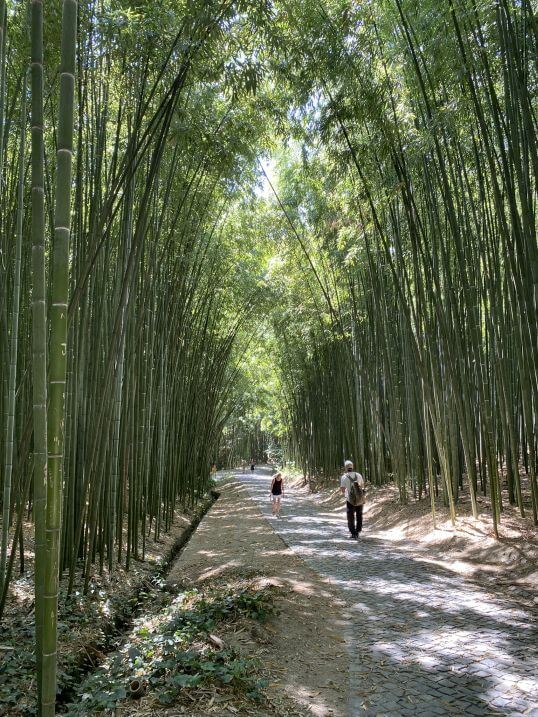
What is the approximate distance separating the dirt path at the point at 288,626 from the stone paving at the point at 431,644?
0.31 ft

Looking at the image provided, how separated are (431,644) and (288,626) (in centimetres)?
74

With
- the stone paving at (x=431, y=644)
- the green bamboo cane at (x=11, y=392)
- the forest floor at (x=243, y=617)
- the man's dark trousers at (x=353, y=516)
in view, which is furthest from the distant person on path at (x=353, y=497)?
the green bamboo cane at (x=11, y=392)

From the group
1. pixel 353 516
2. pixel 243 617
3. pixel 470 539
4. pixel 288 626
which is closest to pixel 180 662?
pixel 243 617

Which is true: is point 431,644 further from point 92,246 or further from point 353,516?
point 353,516

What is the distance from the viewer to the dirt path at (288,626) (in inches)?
82.6

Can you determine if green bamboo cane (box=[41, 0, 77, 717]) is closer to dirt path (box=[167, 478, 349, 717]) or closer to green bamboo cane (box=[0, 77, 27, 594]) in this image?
dirt path (box=[167, 478, 349, 717])

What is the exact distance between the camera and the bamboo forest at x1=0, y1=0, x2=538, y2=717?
205 centimetres

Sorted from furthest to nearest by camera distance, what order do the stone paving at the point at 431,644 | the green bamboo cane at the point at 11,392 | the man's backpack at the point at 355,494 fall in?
the man's backpack at the point at 355,494 → the green bamboo cane at the point at 11,392 → the stone paving at the point at 431,644

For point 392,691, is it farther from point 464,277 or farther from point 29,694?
point 464,277

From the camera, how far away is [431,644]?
8.13ft

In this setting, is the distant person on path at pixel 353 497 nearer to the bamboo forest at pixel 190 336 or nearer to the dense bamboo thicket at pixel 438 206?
the bamboo forest at pixel 190 336

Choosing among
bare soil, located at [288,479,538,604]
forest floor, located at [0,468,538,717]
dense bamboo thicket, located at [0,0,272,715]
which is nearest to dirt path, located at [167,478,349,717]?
forest floor, located at [0,468,538,717]

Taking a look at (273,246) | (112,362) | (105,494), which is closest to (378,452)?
(273,246)

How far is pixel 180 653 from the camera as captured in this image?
7.54 feet
